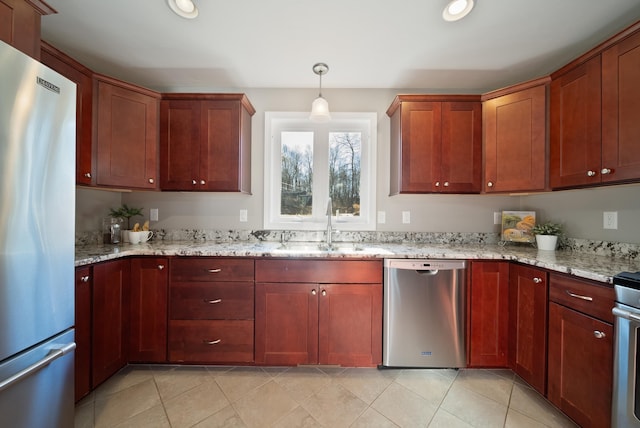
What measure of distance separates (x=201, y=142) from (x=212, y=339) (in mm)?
1616

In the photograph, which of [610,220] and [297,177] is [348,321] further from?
[610,220]

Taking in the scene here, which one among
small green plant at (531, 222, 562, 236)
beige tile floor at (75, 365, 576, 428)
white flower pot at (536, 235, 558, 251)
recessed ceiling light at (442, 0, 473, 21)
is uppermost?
recessed ceiling light at (442, 0, 473, 21)

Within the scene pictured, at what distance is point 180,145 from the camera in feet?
6.82

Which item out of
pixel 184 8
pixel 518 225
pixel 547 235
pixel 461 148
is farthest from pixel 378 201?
pixel 184 8

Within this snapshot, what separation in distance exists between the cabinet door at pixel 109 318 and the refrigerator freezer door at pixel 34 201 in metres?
0.52

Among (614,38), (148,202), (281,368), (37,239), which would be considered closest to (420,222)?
(614,38)

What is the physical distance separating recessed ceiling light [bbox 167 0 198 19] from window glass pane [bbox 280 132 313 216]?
117cm

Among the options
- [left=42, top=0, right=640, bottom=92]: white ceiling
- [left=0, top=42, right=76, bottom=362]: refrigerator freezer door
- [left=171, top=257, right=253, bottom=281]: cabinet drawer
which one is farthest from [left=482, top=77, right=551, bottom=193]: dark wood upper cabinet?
[left=0, top=42, right=76, bottom=362]: refrigerator freezer door

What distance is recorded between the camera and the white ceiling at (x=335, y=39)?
1.48 m

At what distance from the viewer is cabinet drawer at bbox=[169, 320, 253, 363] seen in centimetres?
179

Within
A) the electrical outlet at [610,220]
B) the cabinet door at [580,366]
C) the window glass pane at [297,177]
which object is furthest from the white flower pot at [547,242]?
the window glass pane at [297,177]

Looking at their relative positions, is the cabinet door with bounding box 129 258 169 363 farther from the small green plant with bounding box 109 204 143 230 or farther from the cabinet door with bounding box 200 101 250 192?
the cabinet door with bounding box 200 101 250 192

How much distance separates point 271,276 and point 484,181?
195 centimetres

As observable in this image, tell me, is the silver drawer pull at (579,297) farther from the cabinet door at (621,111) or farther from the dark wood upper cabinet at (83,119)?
the dark wood upper cabinet at (83,119)
